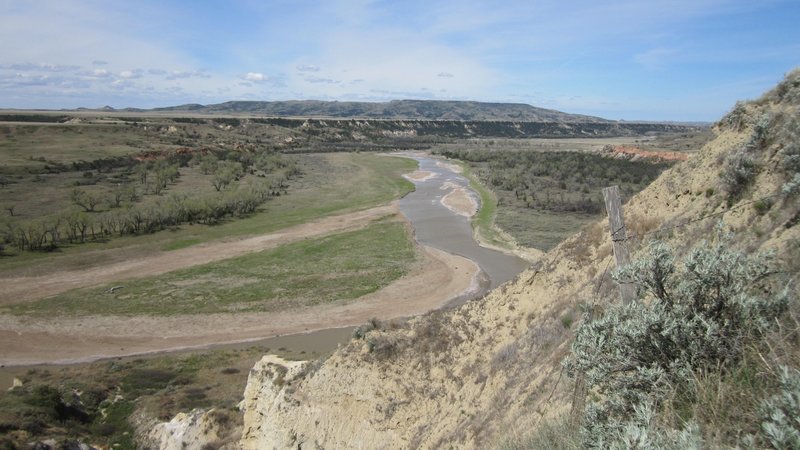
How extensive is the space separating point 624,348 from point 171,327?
27.8 metres

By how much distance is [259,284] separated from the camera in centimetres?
3303

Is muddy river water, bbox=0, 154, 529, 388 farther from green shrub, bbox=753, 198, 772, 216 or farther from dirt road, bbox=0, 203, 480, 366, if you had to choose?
green shrub, bbox=753, 198, 772, 216

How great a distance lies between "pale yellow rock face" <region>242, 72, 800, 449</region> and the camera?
367 inches

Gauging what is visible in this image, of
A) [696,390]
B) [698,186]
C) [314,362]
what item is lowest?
[314,362]

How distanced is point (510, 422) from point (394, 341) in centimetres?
522

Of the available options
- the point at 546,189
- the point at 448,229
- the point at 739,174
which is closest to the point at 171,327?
the point at 448,229

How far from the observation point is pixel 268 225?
47.4 meters

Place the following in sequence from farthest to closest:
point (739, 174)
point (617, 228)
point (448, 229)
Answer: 1. point (448, 229)
2. point (739, 174)
3. point (617, 228)

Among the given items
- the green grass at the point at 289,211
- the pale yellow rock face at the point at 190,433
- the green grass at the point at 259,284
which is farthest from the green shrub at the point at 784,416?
the green grass at the point at 289,211

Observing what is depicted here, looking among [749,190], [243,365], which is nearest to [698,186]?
[749,190]

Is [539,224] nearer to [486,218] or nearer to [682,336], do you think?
[486,218]

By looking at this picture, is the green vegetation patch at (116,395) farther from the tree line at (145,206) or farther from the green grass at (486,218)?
the green grass at (486,218)

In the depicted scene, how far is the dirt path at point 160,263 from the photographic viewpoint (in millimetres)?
32094

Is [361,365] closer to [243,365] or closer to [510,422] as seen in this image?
[510,422]
